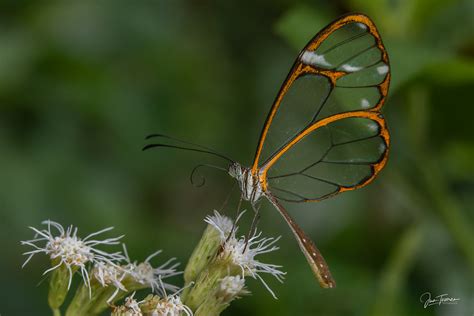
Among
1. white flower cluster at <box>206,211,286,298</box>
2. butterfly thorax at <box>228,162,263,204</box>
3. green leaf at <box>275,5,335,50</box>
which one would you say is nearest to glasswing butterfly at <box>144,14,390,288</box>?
butterfly thorax at <box>228,162,263,204</box>

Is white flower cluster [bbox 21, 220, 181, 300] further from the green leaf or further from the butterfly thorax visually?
the green leaf

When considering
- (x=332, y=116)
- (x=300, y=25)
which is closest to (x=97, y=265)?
(x=332, y=116)

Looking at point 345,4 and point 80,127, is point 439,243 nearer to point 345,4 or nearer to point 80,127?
point 345,4

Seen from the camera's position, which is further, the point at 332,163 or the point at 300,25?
the point at 300,25

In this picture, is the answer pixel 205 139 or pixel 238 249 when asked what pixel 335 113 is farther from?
pixel 205 139

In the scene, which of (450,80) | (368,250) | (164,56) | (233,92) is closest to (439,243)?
(368,250)

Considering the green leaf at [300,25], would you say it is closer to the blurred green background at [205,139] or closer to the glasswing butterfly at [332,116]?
the blurred green background at [205,139]
